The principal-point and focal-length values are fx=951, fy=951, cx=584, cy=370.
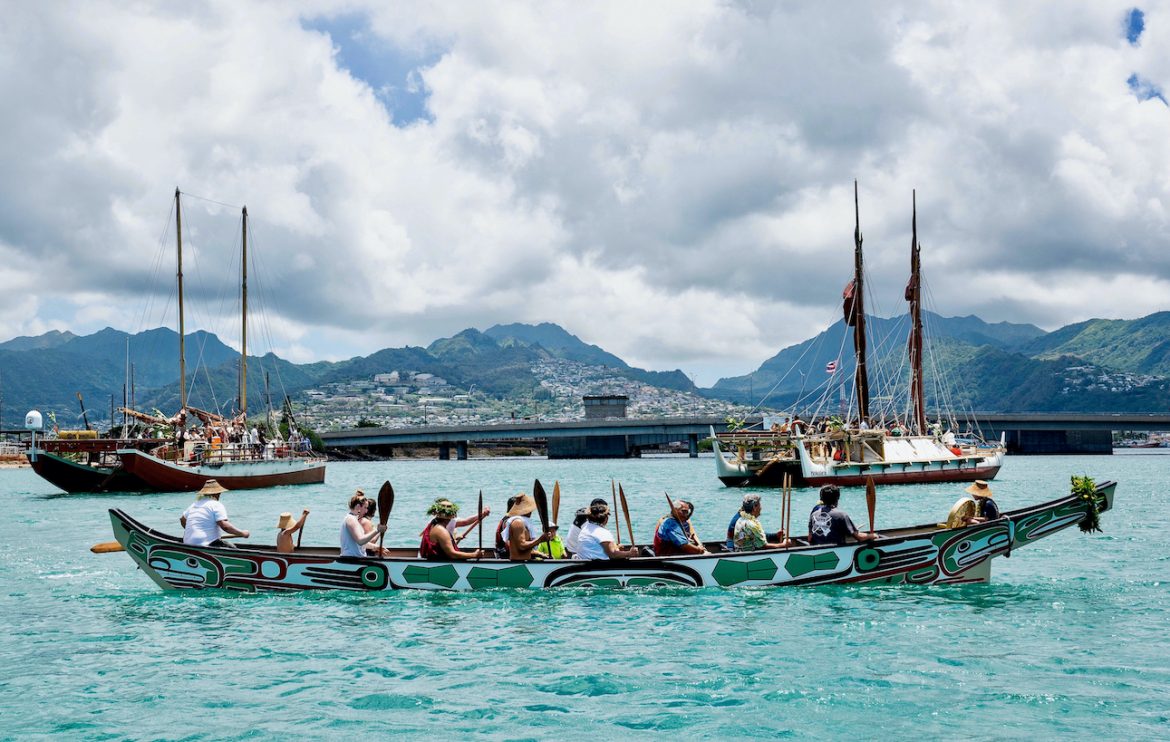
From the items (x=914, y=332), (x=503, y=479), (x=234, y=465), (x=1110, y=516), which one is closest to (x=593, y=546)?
(x=1110, y=516)

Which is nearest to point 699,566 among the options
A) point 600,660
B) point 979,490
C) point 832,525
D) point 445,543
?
point 832,525

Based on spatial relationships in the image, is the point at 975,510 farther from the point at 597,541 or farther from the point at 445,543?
the point at 445,543

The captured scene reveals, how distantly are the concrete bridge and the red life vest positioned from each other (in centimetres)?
10838

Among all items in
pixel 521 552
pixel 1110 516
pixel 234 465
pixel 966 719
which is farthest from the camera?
pixel 234 465

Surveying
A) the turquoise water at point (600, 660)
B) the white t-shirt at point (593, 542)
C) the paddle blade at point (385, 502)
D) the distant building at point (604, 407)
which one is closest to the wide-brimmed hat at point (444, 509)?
the turquoise water at point (600, 660)

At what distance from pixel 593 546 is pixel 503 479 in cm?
7717

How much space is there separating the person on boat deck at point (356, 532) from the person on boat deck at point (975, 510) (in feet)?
40.3

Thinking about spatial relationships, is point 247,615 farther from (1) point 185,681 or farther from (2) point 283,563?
(1) point 185,681

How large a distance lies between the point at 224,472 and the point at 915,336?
185 ft

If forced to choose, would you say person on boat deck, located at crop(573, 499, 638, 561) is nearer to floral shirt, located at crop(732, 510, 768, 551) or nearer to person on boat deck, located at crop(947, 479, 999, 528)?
floral shirt, located at crop(732, 510, 768, 551)

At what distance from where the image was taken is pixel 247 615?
18.8m

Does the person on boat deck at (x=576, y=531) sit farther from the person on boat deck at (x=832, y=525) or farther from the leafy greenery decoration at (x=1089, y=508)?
the leafy greenery decoration at (x=1089, y=508)

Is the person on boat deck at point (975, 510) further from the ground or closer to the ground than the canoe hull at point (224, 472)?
further from the ground

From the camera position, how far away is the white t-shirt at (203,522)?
67.2ft
